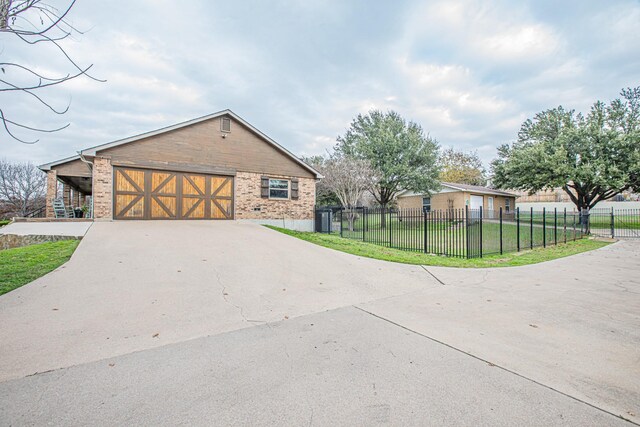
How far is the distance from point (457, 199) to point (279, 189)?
1822 centimetres

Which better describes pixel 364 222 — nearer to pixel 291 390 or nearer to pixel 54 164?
pixel 291 390

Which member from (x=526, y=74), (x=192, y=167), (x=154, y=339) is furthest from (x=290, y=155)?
(x=154, y=339)

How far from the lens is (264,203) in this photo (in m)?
16.1

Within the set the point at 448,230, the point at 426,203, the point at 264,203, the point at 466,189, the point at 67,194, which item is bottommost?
the point at 448,230

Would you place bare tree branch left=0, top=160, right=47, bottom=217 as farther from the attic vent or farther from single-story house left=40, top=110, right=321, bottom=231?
the attic vent

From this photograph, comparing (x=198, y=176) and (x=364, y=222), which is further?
(x=198, y=176)

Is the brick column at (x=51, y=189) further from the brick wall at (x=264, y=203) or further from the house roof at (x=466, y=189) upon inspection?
the house roof at (x=466, y=189)

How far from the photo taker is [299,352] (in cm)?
299

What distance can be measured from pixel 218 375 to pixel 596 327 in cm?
452

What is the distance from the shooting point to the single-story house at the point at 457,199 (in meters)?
26.9

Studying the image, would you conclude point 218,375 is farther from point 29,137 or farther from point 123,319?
point 29,137

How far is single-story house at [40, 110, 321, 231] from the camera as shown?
12656 mm

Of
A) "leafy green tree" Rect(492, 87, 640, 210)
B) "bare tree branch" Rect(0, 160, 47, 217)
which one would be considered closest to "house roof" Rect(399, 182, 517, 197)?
"leafy green tree" Rect(492, 87, 640, 210)

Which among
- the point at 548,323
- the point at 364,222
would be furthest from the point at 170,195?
the point at 548,323
